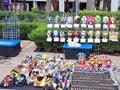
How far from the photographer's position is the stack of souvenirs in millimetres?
10570

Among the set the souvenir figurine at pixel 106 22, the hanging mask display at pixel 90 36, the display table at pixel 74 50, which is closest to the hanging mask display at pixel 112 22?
the souvenir figurine at pixel 106 22

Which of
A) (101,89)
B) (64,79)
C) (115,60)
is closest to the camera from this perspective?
(101,89)

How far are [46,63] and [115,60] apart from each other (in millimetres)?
2800

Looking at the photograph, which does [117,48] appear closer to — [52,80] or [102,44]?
[102,44]

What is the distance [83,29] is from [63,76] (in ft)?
12.2

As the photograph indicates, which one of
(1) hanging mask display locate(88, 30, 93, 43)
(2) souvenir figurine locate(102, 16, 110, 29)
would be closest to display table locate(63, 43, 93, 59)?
(1) hanging mask display locate(88, 30, 93, 43)

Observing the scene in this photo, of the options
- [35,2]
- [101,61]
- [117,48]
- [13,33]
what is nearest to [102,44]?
[117,48]

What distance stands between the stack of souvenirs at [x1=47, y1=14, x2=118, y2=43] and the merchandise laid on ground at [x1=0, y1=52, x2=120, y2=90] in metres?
2.09

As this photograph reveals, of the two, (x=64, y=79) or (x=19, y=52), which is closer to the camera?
(x=64, y=79)

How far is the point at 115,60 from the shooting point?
10.2 meters

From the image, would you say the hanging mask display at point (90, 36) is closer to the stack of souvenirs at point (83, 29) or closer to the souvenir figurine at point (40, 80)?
the stack of souvenirs at point (83, 29)

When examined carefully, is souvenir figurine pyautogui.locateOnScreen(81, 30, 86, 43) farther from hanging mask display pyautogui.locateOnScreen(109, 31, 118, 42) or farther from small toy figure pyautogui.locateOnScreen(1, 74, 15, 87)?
small toy figure pyautogui.locateOnScreen(1, 74, 15, 87)

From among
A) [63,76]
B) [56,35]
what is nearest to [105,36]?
[56,35]

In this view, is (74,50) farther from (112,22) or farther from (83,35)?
(112,22)
